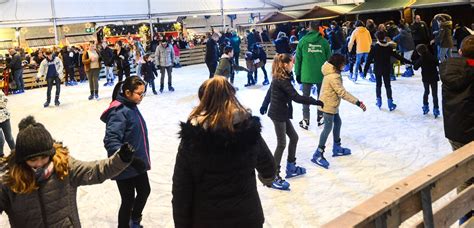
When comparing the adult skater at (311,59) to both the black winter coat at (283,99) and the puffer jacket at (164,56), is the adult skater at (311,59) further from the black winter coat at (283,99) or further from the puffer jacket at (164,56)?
the puffer jacket at (164,56)

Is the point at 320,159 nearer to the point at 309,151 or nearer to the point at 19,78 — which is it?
the point at 309,151

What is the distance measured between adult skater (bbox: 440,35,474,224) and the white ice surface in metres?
1.08

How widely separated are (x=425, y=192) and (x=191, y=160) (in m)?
1.06

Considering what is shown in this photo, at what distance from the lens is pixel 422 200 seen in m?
2.16

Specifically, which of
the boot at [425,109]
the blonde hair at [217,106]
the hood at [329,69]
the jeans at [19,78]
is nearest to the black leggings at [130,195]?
the blonde hair at [217,106]

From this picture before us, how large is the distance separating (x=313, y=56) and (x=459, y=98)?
11.6 ft

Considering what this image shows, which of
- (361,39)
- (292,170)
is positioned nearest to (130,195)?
(292,170)

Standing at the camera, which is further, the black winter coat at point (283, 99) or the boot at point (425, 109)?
the boot at point (425, 109)

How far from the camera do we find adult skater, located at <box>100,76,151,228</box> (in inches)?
125

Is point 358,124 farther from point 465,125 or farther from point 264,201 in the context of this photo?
point 465,125

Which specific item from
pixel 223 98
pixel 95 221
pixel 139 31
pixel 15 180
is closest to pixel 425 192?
pixel 223 98

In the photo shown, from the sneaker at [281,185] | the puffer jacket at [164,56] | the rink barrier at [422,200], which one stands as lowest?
the sneaker at [281,185]

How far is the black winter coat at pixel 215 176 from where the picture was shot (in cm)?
197

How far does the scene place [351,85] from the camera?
10531mm
